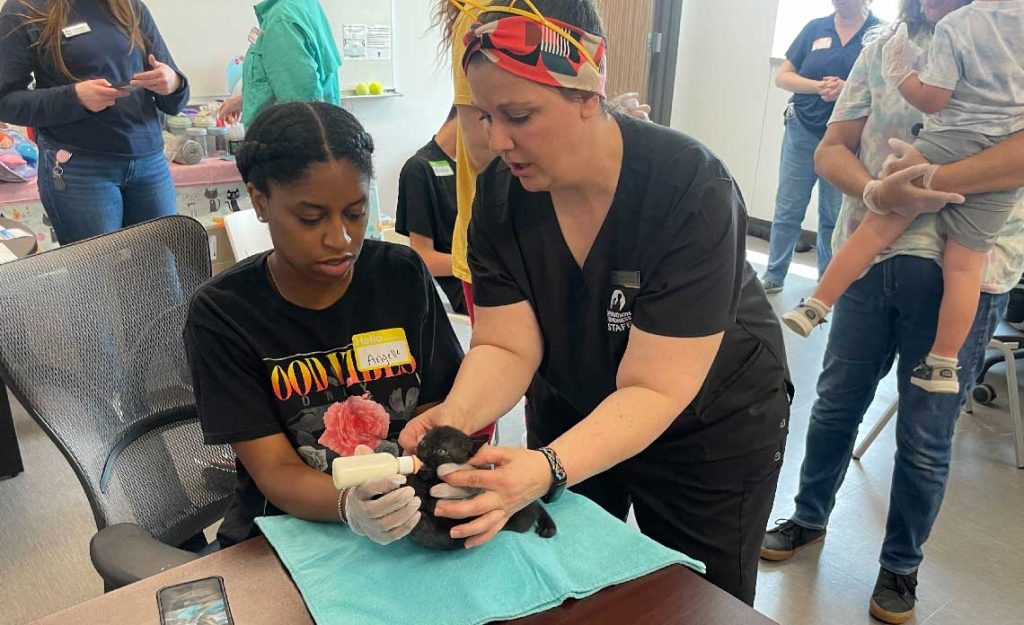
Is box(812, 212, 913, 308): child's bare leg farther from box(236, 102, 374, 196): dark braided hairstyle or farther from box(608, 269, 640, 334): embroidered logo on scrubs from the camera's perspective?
box(236, 102, 374, 196): dark braided hairstyle

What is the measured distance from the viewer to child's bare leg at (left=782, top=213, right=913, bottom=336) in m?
1.68

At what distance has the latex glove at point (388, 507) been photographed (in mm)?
862

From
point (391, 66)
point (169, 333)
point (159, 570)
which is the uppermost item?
point (391, 66)

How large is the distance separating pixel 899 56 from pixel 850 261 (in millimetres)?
454

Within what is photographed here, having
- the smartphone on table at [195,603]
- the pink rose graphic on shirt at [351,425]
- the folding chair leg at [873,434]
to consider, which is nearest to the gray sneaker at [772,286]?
the folding chair leg at [873,434]

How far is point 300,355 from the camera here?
115 centimetres

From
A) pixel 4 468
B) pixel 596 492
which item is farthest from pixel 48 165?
pixel 596 492

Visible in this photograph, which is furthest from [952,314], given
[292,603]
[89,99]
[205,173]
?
[205,173]

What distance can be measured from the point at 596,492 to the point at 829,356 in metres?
0.91

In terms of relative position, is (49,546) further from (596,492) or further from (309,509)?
(596,492)

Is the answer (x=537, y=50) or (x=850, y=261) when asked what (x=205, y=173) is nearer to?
(x=850, y=261)

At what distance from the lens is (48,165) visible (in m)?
2.37

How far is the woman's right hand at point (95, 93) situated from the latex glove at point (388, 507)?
1.90 metres

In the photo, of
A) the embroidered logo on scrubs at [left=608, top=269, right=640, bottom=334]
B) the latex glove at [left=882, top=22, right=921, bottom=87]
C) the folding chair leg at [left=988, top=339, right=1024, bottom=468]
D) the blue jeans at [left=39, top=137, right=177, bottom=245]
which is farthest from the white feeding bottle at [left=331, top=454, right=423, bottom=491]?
the folding chair leg at [left=988, top=339, right=1024, bottom=468]
